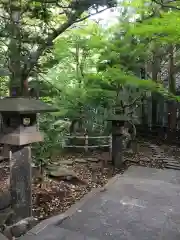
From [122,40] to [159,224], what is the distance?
5.95m

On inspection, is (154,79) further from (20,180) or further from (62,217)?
(20,180)

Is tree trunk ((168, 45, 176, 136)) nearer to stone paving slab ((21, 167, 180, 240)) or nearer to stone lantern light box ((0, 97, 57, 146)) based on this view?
stone paving slab ((21, 167, 180, 240))

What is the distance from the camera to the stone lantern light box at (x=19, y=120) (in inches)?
139

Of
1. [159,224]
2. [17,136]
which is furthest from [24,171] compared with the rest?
[159,224]

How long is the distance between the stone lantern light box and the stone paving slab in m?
1.37

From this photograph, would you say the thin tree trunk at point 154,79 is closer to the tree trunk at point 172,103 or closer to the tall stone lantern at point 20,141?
the tree trunk at point 172,103

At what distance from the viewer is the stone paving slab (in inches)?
142

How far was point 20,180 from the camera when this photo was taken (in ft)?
12.5

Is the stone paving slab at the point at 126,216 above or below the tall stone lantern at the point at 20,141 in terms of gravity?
below

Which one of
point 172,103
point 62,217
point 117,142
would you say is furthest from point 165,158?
point 62,217

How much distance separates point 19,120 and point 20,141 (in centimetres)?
32

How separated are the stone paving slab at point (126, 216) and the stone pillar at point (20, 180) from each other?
18.2 inches

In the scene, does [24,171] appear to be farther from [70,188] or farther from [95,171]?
[95,171]

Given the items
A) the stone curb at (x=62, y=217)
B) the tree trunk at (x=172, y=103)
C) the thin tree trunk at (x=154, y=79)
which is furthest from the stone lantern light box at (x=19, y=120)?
the tree trunk at (x=172, y=103)
